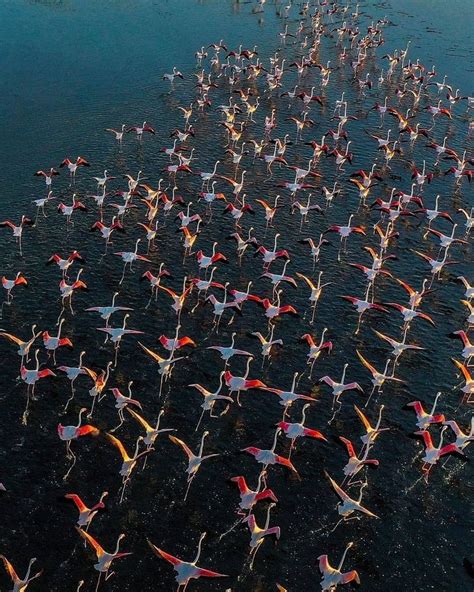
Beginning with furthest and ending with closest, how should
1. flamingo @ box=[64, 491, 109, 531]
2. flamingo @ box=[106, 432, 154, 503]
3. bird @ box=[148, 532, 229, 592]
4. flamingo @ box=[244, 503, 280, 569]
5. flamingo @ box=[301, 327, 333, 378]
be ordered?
flamingo @ box=[301, 327, 333, 378]
flamingo @ box=[106, 432, 154, 503]
flamingo @ box=[64, 491, 109, 531]
flamingo @ box=[244, 503, 280, 569]
bird @ box=[148, 532, 229, 592]

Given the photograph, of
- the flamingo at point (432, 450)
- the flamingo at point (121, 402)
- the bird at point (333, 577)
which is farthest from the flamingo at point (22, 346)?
the flamingo at point (432, 450)

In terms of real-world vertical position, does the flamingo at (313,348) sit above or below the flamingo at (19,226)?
above

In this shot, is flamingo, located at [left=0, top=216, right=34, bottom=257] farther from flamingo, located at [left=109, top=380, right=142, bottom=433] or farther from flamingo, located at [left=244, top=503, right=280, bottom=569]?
flamingo, located at [left=244, top=503, right=280, bottom=569]

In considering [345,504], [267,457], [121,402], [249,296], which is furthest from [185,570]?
[249,296]

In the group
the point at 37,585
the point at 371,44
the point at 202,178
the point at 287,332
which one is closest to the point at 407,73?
the point at 371,44

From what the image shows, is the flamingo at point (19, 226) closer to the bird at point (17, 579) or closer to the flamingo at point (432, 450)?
the bird at point (17, 579)

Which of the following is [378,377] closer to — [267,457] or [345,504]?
[267,457]

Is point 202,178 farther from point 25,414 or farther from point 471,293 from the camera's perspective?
point 25,414

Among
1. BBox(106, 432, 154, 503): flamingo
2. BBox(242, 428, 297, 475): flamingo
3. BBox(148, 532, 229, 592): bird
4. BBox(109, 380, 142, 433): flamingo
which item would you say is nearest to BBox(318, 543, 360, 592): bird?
BBox(148, 532, 229, 592): bird
